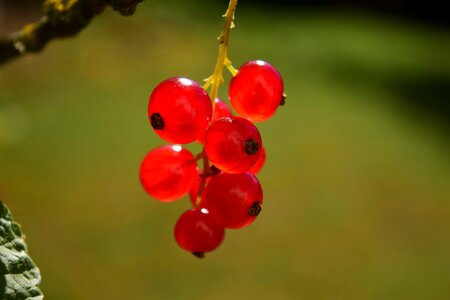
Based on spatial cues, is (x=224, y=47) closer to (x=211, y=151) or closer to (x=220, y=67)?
(x=220, y=67)

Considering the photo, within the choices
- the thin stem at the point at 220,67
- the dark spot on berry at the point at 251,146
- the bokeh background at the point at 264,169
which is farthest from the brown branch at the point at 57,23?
the bokeh background at the point at 264,169

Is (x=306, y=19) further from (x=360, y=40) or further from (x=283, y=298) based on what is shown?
(x=283, y=298)

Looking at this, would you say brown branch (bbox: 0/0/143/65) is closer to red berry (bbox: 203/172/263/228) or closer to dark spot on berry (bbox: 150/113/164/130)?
dark spot on berry (bbox: 150/113/164/130)

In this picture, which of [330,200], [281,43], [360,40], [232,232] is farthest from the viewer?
[360,40]

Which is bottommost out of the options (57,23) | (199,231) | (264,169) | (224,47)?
(199,231)

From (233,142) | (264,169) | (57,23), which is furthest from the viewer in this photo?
(264,169)

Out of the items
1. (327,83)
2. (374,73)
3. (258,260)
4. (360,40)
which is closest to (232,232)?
(258,260)

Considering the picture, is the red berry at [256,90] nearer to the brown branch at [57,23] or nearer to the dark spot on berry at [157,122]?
the dark spot on berry at [157,122]

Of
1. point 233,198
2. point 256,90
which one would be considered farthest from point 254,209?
point 256,90
